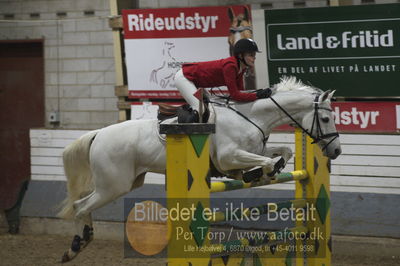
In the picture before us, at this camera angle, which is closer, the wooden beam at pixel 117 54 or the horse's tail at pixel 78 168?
the horse's tail at pixel 78 168

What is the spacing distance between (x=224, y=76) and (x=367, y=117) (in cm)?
202

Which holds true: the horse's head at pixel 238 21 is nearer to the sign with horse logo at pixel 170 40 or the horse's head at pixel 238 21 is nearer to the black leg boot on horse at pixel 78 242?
the sign with horse logo at pixel 170 40

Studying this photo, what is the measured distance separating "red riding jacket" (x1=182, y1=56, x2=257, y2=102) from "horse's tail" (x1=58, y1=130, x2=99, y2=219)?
1.04m

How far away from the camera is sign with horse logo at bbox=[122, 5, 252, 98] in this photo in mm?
7398

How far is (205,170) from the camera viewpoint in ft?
13.3

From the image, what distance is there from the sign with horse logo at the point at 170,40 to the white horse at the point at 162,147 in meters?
1.67

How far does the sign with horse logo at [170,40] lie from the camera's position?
740 cm

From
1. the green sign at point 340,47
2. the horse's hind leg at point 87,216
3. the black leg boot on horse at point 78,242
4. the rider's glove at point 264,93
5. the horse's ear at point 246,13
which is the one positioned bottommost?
the black leg boot on horse at point 78,242

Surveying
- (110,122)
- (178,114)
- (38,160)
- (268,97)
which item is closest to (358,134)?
(268,97)

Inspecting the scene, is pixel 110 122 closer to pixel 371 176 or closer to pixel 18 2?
pixel 18 2

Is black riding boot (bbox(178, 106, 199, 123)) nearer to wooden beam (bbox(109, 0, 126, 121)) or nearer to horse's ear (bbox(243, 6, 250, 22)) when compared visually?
horse's ear (bbox(243, 6, 250, 22))

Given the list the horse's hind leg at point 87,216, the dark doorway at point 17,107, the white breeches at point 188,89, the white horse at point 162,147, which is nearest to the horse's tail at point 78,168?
the white horse at point 162,147

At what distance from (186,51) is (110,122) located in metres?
1.34

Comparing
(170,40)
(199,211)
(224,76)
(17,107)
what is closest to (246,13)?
(170,40)
